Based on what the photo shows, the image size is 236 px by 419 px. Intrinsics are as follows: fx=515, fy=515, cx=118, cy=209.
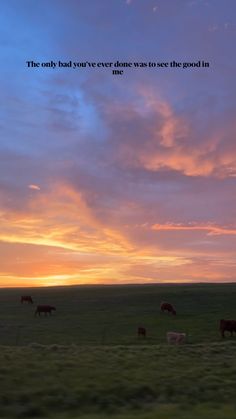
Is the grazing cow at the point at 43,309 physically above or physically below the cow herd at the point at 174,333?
above

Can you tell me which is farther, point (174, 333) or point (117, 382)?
point (174, 333)

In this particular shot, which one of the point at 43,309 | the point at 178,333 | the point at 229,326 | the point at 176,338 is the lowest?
the point at 176,338

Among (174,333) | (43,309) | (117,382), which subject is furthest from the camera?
(43,309)

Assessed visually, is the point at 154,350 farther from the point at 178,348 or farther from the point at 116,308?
the point at 116,308

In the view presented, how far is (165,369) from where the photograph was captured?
69.6 feet

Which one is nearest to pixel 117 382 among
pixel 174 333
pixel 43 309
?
pixel 174 333

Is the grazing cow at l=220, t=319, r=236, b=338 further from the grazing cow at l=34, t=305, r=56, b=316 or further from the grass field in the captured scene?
the grazing cow at l=34, t=305, r=56, b=316

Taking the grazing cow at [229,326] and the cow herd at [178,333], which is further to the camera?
the grazing cow at [229,326]

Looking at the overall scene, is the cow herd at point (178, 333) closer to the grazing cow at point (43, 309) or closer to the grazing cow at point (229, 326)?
the grazing cow at point (229, 326)

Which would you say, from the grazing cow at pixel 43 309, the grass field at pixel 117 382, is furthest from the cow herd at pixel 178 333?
the grazing cow at pixel 43 309

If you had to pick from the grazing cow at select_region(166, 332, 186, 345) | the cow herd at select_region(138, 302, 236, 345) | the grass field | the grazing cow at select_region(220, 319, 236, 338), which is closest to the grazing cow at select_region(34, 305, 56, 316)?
the cow herd at select_region(138, 302, 236, 345)

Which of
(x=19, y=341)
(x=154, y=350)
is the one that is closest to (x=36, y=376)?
(x=154, y=350)

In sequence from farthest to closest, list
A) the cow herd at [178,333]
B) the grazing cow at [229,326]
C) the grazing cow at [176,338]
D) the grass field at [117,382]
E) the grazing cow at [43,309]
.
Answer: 1. the grazing cow at [43,309]
2. the grazing cow at [229,326]
3. the cow herd at [178,333]
4. the grazing cow at [176,338]
5. the grass field at [117,382]

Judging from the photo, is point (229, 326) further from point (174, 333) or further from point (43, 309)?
point (43, 309)
